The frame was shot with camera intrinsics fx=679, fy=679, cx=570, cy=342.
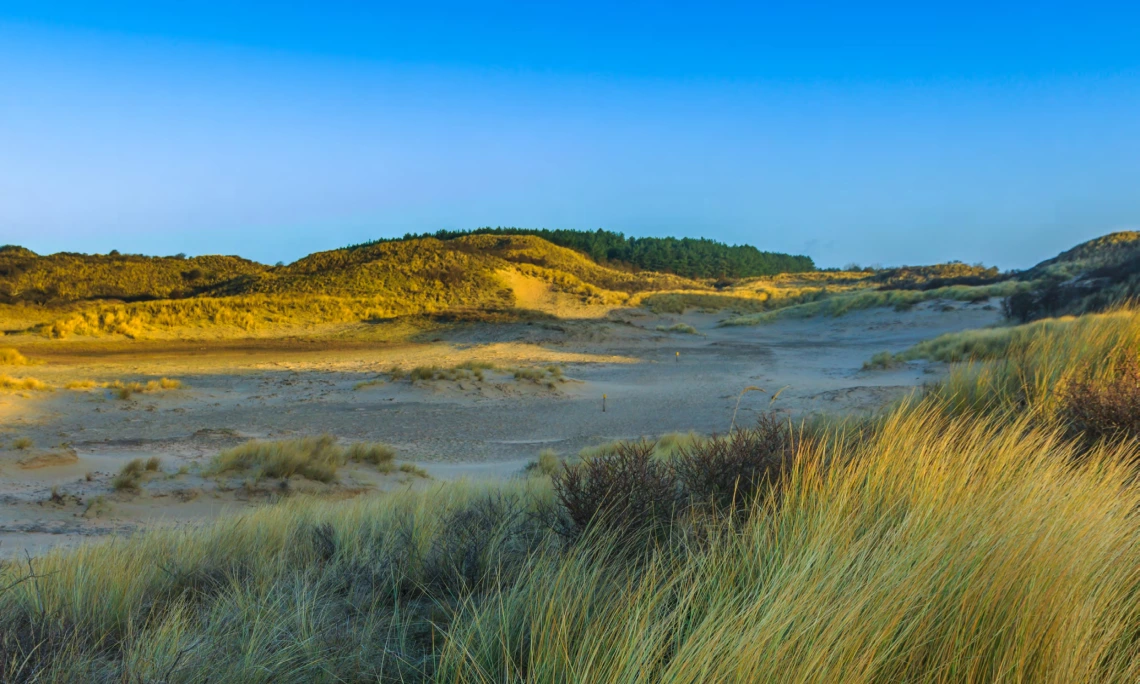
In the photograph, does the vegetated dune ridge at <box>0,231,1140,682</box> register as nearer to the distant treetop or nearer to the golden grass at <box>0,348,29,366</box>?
the golden grass at <box>0,348,29,366</box>

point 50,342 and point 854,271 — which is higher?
point 854,271

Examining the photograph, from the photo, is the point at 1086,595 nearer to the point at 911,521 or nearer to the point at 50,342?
the point at 911,521

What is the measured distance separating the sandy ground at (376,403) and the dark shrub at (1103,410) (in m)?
5.61

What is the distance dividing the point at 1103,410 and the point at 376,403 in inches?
617

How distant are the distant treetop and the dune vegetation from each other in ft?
213

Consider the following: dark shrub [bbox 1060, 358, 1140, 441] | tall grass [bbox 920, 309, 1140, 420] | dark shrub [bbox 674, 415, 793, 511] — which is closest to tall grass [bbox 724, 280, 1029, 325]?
tall grass [bbox 920, 309, 1140, 420]

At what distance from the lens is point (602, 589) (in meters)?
2.80

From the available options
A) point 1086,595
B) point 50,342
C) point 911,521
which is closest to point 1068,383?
point 911,521

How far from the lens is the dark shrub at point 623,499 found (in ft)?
12.2

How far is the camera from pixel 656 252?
8444cm

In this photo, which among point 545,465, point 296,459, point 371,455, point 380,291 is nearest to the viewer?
point 545,465

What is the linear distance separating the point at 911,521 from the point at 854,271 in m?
91.0

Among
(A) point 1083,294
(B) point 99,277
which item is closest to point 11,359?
(B) point 99,277

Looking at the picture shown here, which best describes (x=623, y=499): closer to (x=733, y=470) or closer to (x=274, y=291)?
(x=733, y=470)
